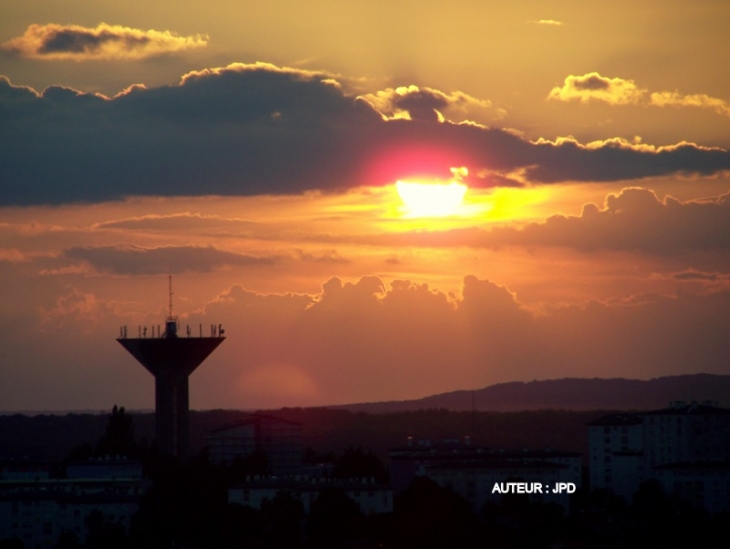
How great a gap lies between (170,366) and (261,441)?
10487 mm

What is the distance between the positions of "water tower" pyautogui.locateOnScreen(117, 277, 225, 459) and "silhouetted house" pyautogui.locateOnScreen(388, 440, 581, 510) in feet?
56.5

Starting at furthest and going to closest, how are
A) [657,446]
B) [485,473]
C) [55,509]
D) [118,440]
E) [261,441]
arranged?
[118,440] < [657,446] < [261,441] < [485,473] < [55,509]

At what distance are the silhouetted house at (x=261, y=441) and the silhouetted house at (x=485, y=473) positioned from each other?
9.41 metres

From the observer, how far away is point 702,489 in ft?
436

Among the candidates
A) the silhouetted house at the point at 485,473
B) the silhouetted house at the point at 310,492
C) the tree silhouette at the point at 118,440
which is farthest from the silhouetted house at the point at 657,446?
the tree silhouette at the point at 118,440

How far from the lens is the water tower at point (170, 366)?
13975 cm

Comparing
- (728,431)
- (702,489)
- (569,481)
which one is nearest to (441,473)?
(569,481)

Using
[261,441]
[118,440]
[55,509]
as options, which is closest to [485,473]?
[261,441]

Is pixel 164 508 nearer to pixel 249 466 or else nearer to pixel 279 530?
pixel 279 530

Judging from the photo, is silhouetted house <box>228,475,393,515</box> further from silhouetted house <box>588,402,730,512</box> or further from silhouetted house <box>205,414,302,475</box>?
silhouetted house <box>588,402,730,512</box>

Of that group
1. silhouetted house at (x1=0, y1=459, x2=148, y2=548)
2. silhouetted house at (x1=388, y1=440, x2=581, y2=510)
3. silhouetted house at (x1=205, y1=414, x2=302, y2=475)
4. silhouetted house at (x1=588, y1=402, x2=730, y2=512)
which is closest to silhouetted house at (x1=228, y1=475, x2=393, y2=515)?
silhouetted house at (x1=0, y1=459, x2=148, y2=548)

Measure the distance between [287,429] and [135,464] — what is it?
14.6 meters

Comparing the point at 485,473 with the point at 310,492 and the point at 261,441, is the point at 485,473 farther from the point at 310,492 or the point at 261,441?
the point at 261,441

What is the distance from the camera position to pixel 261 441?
145 m
